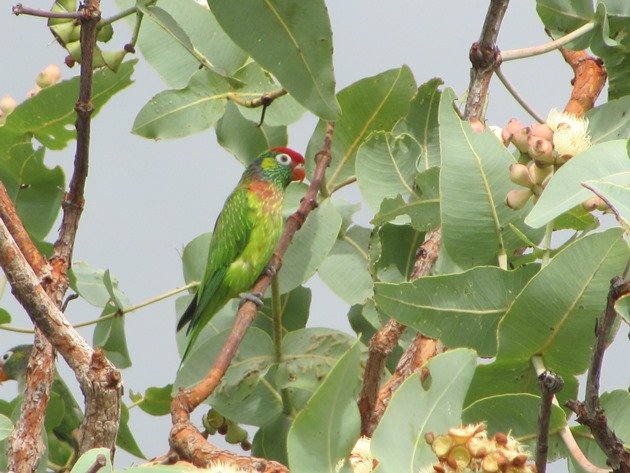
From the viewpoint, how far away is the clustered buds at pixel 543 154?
1750mm

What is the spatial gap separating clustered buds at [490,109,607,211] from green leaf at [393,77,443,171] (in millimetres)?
513

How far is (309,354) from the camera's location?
229 centimetres

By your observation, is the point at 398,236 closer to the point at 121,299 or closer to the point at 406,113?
the point at 406,113

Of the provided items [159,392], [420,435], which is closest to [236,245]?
[159,392]

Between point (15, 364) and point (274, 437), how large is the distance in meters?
1.82

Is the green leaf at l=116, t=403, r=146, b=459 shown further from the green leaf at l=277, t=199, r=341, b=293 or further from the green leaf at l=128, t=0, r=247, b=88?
the green leaf at l=128, t=0, r=247, b=88

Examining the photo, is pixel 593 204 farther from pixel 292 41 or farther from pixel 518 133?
pixel 292 41

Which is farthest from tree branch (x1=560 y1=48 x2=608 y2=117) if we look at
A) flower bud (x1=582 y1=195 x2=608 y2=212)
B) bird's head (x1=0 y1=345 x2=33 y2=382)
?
bird's head (x1=0 y1=345 x2=33 y2=382)

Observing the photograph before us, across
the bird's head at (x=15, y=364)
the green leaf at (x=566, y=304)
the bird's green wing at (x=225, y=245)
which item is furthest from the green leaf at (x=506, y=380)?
the bird's head at (x=15, y=364)

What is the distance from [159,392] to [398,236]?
27.6 inches

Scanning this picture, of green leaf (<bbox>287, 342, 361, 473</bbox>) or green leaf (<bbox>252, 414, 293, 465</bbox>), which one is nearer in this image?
green leaf (<bbox>287, 342, 361, 473</bbox>)

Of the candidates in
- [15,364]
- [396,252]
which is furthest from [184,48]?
[15,364]

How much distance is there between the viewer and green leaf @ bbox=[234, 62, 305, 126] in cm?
247

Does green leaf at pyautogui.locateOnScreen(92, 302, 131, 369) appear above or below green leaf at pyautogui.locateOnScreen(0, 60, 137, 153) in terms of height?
below
